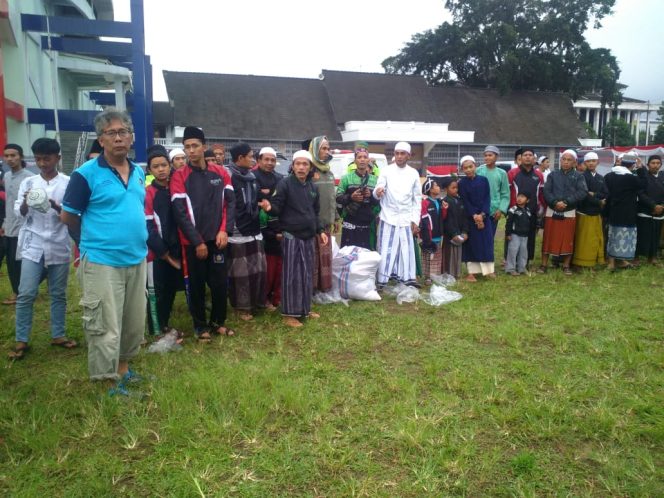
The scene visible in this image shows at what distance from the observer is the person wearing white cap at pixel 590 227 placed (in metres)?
7.66

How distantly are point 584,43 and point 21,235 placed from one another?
132 feet

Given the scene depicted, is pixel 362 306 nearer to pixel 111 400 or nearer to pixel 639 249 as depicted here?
pixel 111 400

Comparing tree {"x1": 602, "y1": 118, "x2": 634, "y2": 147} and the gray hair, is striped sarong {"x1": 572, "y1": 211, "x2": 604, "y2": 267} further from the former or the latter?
tree {"x1": 602, "y1": 118, "x2": 634, "y2": 147}

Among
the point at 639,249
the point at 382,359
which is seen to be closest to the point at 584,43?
the point at 639,249

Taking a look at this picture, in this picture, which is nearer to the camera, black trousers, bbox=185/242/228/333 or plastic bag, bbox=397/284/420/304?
Result: black trousers, bbox=185/242/228/333

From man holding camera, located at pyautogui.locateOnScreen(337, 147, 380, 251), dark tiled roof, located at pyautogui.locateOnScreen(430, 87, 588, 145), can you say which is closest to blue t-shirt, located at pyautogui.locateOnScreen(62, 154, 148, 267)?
man holding camera, located at pyautogui.locateOnScreen(337, 147, 380, 251)

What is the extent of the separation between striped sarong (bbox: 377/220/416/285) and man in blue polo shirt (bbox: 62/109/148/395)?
3.55m

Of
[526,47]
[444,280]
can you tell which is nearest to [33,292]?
[444,280]

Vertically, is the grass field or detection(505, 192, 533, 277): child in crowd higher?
detection(505, 192, 533, 277): child in crowd

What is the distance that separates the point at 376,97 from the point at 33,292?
1122 inches

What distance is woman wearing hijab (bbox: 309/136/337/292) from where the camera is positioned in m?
5.70

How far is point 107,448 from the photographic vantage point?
9.91 ft

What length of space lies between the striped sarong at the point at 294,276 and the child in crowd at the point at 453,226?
250 cm

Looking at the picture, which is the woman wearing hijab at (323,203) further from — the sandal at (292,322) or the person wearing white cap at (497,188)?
the person wearing white cap at (497,188)
